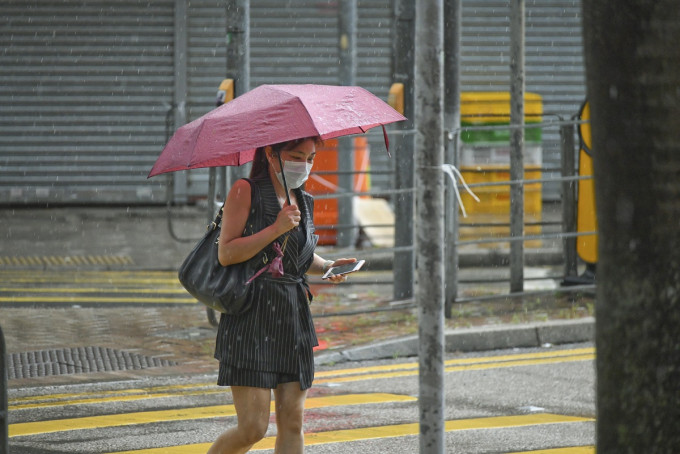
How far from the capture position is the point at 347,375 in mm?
8492

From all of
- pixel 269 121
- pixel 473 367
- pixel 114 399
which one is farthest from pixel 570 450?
pixel 114 399

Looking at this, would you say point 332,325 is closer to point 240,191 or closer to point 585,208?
point 585,208

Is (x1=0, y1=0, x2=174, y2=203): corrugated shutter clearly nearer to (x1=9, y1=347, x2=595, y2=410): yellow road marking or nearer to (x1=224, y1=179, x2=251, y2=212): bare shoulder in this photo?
(x1=9, y1=347, x2=595, y2=410): yellow road marking

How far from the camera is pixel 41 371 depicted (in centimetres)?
838

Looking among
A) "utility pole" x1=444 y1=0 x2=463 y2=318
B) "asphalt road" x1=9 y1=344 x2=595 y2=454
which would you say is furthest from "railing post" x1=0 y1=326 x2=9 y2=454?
"utility pole" x1=444 y1=0 x2=463 y2=318

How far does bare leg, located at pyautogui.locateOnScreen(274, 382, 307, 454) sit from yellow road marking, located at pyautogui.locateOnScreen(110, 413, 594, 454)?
1.38 meters

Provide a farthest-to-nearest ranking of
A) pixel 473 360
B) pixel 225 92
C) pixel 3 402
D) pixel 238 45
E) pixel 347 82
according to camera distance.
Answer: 1. pixel 347 82
2. pixel 238 45
3. pixel 225 92
4. pixel 473 360
5. pixel 3 402

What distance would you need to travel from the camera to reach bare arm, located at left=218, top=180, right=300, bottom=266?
473 centimetres

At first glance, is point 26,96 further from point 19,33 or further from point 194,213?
point 194,213

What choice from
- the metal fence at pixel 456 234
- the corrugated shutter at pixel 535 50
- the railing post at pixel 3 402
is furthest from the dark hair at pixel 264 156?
the corrugated shutter at pixel 535 50

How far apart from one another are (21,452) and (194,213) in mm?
13457

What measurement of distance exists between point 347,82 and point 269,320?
1068cm

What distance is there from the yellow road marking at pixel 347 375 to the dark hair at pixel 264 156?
295cm

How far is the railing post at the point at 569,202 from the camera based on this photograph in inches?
456
